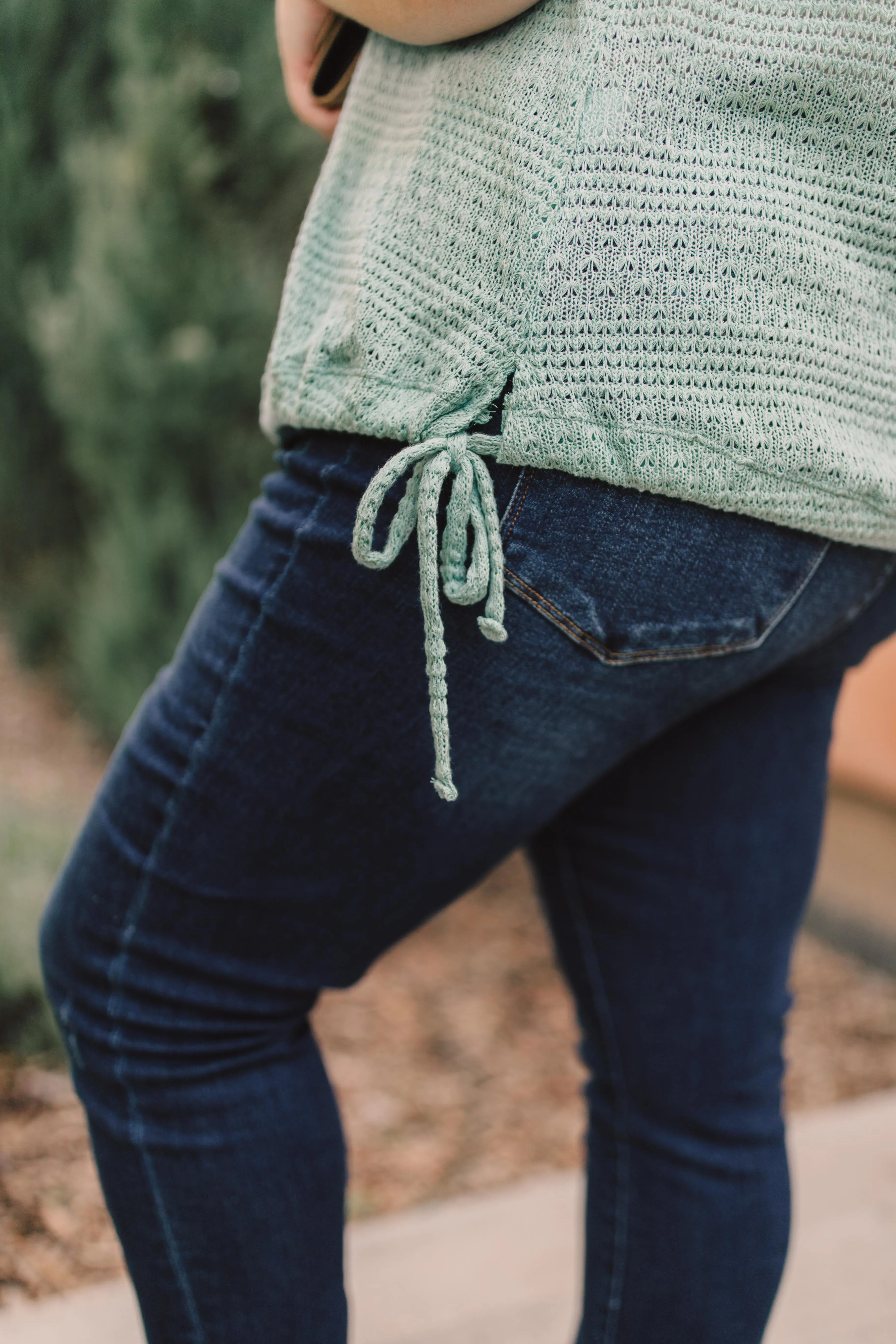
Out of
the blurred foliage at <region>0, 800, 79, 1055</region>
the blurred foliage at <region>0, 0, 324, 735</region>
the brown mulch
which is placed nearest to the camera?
the brown mulch

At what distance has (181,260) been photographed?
7.77ft

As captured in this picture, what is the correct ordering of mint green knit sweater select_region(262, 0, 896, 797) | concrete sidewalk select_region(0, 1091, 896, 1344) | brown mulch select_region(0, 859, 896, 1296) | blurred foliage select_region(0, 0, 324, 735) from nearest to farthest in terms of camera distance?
mint green knit sweater select_region(262, 0, 896, 797), concrete sidewalk select_region(0, 1091, 896, 1344), brown mulch select_region(0, 859, 896, 1296), blurred foliage select_region(0, 0, 324, 735)

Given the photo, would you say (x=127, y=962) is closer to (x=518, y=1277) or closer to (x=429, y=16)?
(x=429, y=16)

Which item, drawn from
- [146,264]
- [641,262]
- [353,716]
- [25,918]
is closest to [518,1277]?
[25,918]

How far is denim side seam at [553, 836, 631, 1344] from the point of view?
3.01ft

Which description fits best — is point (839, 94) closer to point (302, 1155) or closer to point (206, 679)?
point (206, 679)

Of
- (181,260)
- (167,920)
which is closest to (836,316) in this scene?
(167,920)

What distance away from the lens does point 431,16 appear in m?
0.62

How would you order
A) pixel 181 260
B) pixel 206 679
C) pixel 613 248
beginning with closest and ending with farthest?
pixel 613 248 → pixel 206 679 → pixel 181 260

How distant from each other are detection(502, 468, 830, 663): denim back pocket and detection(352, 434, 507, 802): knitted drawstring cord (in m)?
0.02

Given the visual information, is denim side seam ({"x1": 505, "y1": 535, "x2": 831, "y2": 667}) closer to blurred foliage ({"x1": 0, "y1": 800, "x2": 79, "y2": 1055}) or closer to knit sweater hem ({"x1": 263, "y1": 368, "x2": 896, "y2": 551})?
knit sweater hem ({"x1": 263, "y1": 368, "x2": 896, "y2": 551})

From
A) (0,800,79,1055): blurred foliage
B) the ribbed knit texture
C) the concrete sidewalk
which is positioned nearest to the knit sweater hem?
the ribbed knit texture

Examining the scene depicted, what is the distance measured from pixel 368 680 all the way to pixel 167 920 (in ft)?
0.67

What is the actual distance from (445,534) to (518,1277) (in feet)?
3.78
